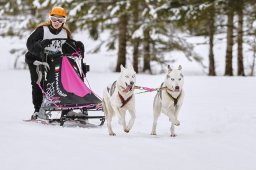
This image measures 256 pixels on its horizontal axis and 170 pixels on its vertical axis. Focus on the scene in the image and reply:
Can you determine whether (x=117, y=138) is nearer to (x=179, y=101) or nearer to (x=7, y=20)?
(x=179, y=101)

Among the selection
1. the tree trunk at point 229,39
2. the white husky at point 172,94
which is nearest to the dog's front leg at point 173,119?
the white husky at point 172,94

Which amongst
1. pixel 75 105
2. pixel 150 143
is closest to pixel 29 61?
pixel 75 105

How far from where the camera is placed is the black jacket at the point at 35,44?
309 inches

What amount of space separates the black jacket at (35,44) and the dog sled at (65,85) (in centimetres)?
12

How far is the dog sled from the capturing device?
7.58 meters

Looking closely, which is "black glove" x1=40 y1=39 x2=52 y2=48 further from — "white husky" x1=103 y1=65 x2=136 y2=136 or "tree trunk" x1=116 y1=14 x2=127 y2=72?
"tree trunk" x1=116 y1=14 x2=127 y2=72

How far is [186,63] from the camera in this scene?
108 ft

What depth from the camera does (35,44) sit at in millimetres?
7852

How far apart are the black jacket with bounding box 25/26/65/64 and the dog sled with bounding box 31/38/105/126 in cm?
12

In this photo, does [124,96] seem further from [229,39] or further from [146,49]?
[146,49]

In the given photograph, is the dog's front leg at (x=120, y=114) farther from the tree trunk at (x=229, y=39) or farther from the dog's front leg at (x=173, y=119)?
the tree trunk at (x=229, y=39)

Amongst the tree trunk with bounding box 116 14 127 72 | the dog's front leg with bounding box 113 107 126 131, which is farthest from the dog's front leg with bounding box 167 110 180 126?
the tree trunk with bounding box 116 14 127 72

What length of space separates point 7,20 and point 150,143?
857 inches

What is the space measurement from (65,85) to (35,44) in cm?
83
